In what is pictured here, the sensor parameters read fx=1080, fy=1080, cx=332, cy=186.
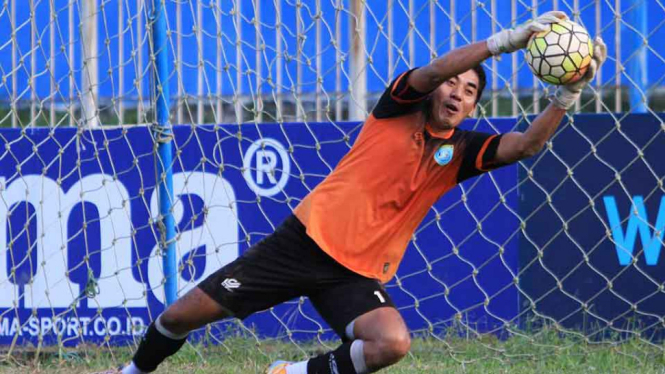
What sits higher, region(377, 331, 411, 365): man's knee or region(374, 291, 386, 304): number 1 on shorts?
region(374, 291, 386, 304): number 1 on shorts

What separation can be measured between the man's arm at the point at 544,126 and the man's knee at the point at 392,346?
2.84 ft

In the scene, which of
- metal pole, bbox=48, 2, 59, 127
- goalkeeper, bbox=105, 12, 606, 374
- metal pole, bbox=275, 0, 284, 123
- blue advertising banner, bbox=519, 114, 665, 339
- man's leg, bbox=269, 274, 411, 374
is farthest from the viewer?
metal pole, bbox=48, 2, 59, 127

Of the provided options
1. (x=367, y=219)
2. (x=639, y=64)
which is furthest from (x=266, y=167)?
(x=639, y=64)

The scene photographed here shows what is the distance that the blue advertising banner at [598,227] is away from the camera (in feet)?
18.6

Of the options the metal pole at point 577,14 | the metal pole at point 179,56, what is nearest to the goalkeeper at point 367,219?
the metal pole at point 577,14

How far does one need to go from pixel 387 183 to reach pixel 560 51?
927mm

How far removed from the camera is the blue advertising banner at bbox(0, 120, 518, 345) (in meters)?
5.87

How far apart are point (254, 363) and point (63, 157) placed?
162cm

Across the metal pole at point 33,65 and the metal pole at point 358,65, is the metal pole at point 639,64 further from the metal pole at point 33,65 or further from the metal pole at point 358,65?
the metal pole at point 33,65

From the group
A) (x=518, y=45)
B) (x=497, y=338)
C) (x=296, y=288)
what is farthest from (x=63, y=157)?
(x=518, y=45)

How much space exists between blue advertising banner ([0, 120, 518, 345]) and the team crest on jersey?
1287mm

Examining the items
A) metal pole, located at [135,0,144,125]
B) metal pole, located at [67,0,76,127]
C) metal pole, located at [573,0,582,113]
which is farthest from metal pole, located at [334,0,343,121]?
metal pole, located at [67,0,76,127]

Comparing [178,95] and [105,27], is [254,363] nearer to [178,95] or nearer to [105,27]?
[178,95]

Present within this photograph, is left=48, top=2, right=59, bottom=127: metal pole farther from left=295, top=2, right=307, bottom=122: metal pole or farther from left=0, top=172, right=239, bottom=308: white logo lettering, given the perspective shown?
left=295, top=2, right=307, bottom=122: metal pole
